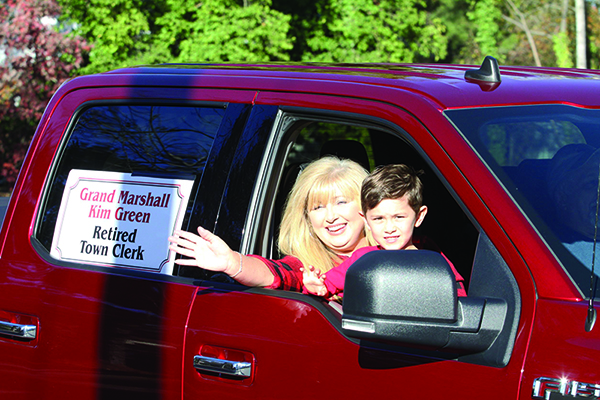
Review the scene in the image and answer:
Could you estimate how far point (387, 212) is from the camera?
2.38m

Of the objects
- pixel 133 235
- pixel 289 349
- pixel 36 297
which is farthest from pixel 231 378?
pixel 36 297

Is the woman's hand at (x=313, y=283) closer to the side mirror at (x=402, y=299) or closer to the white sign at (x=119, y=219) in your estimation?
the white sign at (x=119, y=219)

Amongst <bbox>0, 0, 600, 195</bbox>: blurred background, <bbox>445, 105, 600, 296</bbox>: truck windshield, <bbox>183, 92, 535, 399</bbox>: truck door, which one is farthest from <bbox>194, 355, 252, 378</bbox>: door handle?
<bbox>0, 0, 600, 195</bbox>: blurred background

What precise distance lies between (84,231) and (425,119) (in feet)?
4.26

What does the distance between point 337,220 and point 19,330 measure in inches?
46.4

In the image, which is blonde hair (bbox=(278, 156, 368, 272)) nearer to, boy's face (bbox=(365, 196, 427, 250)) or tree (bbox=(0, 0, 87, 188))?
boy's face (bbox=(365, 196, 427, 250))

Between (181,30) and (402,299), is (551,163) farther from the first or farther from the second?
(181,30)

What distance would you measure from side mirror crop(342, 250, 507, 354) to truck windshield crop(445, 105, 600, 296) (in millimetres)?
319

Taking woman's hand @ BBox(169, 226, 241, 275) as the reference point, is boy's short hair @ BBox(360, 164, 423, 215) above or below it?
above

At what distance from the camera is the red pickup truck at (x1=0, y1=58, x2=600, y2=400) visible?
171 cm

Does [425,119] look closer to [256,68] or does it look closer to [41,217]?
[256,68]

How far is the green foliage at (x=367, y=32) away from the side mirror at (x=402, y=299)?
1325cm

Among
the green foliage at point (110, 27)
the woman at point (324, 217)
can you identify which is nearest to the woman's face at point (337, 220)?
the woman at point (324, 217)

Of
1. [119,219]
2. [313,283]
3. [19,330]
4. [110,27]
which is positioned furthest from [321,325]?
[110,27]
